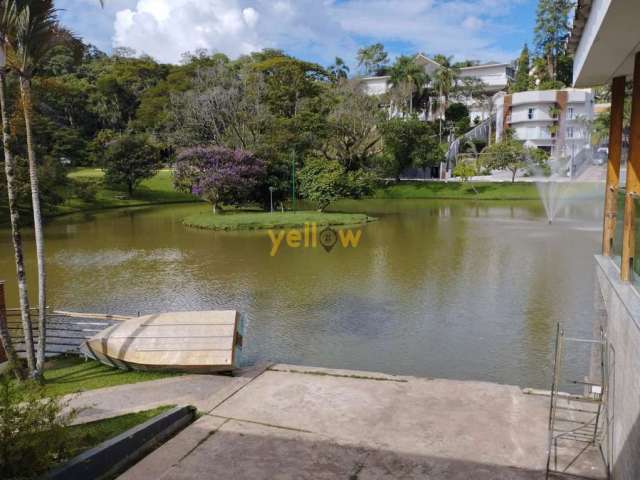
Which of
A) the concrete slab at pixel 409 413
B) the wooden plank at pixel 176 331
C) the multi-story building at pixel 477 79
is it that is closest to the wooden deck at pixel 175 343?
the wooden plank at pixel 176 331

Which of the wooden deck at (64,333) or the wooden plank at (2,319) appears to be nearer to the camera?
the wooden plank at (2,319)

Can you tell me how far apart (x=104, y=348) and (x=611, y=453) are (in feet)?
23.6

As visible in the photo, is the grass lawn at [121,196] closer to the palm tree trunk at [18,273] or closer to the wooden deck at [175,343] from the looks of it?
the palm tree trunk at [18,273]

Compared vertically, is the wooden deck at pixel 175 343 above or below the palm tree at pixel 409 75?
below

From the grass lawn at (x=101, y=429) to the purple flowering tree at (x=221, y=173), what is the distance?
2563 cm

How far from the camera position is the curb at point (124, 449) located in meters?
4.58

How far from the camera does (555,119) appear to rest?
49.7 m

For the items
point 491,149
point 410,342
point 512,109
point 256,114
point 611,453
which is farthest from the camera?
point 512,109

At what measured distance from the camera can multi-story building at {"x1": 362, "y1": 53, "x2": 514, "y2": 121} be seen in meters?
60.5

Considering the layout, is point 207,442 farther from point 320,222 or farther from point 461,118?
point 461,118

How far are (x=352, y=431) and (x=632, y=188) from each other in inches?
Result: 155

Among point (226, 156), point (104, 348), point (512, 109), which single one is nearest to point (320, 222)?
point (226, 156)

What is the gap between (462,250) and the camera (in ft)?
64.7

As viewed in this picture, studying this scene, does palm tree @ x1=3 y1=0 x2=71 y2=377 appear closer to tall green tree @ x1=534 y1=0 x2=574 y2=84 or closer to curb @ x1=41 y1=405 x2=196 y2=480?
curb @ x1=41 y1=405 x2=196 y2=480
